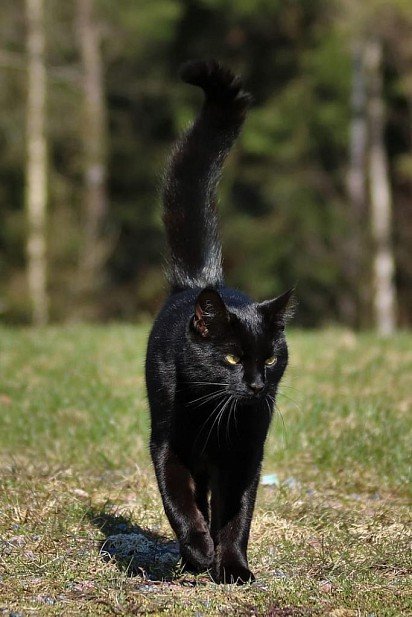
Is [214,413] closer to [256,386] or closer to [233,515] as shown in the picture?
[256,386]

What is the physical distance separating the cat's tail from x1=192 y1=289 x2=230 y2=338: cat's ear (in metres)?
0.98

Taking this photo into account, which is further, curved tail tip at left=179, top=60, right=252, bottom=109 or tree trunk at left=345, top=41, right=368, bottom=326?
tree trunk at left=345, top=41, right=368, bottom=326

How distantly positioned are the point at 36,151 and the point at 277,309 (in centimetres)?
1731

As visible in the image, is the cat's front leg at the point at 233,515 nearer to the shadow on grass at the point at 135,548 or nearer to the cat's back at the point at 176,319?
the shadow on grass at the point at 135,548

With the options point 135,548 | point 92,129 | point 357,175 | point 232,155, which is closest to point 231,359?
point 135,548

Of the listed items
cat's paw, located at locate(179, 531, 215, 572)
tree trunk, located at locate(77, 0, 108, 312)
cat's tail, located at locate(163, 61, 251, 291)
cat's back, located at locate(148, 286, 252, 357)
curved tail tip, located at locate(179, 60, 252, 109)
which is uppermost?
tree trunk, located at locate(77, 0, 108, 312)

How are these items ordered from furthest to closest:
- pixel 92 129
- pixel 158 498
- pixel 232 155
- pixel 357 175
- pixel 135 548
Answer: pixel 232 155, pixel 357 175, pixel 92 129, pixel 158 498, pixel 135 548

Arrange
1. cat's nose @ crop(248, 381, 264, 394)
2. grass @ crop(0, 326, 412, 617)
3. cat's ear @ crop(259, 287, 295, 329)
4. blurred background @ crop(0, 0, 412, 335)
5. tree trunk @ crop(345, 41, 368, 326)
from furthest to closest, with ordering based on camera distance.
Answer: tree trunk @ crop(345, 41, 368, 326)
blurred background @ crop(0, 0, 412, 335)
cat's ear @ crop(259, 287, 295, 329)
cat's nose @ crop(248, 381, 264, 394)
grass @ crop(0, 326, 412, 617)

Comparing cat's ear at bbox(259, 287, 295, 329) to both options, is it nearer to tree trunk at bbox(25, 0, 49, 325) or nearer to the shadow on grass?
the shadow on grass

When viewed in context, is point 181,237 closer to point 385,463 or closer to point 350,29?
point 385,463

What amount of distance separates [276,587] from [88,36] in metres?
19.3

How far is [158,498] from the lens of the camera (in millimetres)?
4969

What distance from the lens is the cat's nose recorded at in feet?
12.6

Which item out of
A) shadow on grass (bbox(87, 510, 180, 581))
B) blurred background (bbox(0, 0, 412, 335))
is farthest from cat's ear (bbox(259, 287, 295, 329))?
blurred background (bbox(0, 0, 412, 335))
